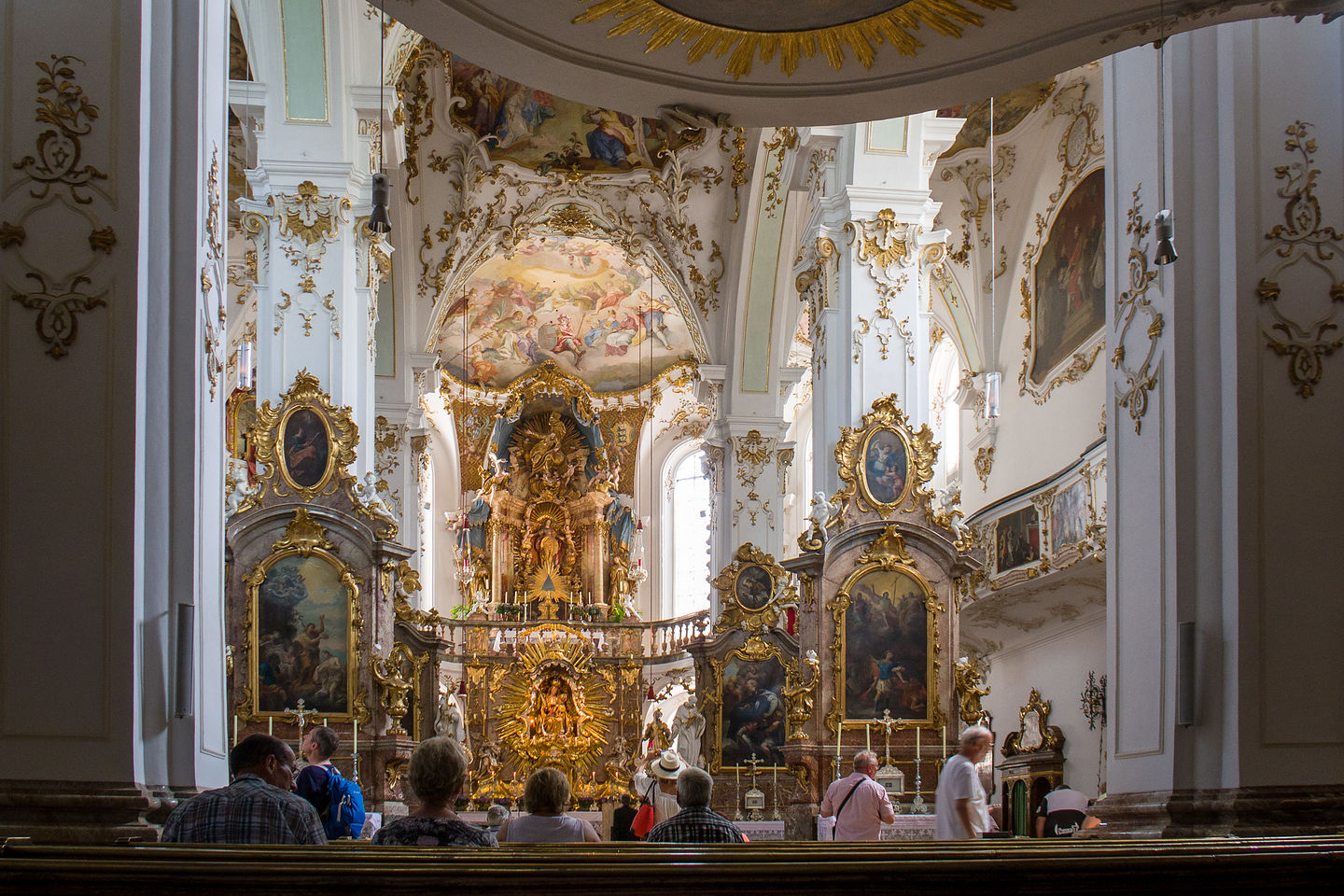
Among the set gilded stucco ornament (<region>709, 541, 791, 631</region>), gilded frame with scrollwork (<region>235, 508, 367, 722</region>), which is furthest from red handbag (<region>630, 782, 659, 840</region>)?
gilded stucco ornament (<region>709, 541, 791, 631</region>)

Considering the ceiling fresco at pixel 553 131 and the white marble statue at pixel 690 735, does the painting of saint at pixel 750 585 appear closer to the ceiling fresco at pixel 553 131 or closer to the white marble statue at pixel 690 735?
the white marble statue at pixel 690 735

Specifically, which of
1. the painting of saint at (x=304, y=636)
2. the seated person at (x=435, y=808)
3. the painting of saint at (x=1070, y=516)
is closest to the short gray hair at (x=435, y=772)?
the seated person at (x=435, y=808)

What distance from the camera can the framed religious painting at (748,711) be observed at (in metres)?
17.3

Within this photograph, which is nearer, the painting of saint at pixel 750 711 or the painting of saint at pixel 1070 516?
the painting of saint at pixel 1070 516

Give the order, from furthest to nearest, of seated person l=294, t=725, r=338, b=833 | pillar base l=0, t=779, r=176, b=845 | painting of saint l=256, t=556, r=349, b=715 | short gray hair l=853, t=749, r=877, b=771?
painting of saint l=256, t=556, r=349, b=715 < short gray hair l=853, t=749, r=877, b=771 < seated person l=294, t=725, r=338, b=833 < pillar base l=0, t=779, r=176, b=845

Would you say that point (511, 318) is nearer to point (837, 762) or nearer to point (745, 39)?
point (837, 762)

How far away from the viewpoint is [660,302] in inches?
1088

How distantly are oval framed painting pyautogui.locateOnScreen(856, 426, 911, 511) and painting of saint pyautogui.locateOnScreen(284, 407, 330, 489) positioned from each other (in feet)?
14.9

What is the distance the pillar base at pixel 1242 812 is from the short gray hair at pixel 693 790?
194 centimetres

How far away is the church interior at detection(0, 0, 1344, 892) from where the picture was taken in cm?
539

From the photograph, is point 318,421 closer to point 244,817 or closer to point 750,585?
point 750,585

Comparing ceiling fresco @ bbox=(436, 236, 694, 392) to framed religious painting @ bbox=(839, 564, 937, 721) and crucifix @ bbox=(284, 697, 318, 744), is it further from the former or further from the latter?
crucifix @ bbox=(284, 697, 318, 744)

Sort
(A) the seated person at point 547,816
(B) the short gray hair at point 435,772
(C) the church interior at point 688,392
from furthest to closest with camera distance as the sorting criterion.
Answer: (A) the seated person at point 547,816
(C) the church interior at point 688,392
(B) the short gray hair at point 435,772

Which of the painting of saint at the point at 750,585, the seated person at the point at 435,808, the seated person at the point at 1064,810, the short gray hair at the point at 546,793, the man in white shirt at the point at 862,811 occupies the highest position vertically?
the painting of saint at the point at 750,585
